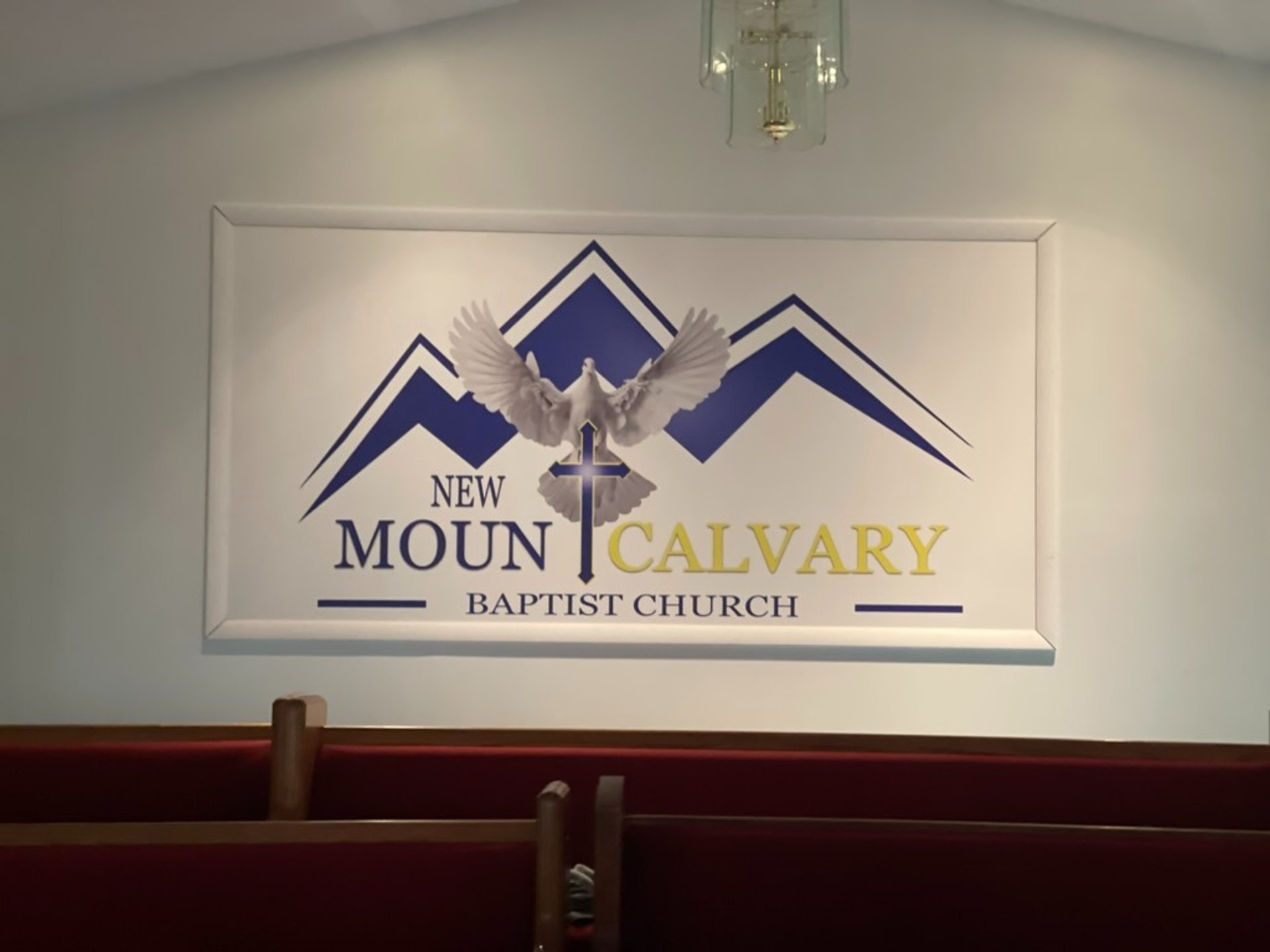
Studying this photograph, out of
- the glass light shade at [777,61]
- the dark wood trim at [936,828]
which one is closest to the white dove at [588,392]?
the glass light shade at [777,61]

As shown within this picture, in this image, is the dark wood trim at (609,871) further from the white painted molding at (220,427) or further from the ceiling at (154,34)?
the ceiling at (154,34)

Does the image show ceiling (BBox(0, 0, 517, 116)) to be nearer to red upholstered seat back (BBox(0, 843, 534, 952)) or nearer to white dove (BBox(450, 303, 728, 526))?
white dove (BBox(450, 303, 728, 526))

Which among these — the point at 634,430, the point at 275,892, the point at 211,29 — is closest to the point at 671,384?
the point at 634,430

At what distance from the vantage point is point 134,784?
210 cm

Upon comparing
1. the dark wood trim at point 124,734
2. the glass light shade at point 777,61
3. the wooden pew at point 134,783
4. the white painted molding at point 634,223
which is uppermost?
the glass light shade at point 777,61

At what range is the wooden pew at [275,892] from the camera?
1374 mm

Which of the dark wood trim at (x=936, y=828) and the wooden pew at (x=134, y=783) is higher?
the dark wood trim at (x=936, y=828)

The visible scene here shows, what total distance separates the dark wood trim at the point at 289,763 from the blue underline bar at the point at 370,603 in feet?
3.11

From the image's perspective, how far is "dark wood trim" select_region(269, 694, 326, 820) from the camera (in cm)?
198

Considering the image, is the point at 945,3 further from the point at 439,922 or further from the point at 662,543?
the point at 439,922

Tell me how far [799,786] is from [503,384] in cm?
133

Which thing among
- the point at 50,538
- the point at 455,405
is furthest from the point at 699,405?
the point at 50,538

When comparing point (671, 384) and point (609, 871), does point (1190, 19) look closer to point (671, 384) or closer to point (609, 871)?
point (671, 384)

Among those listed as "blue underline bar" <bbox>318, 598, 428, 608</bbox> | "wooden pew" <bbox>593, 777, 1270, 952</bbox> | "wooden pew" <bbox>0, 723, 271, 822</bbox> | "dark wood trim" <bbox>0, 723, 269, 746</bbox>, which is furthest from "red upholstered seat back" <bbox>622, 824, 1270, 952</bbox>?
"blue underline bar" <bbox>318, 598, 428, 608</bbox>
